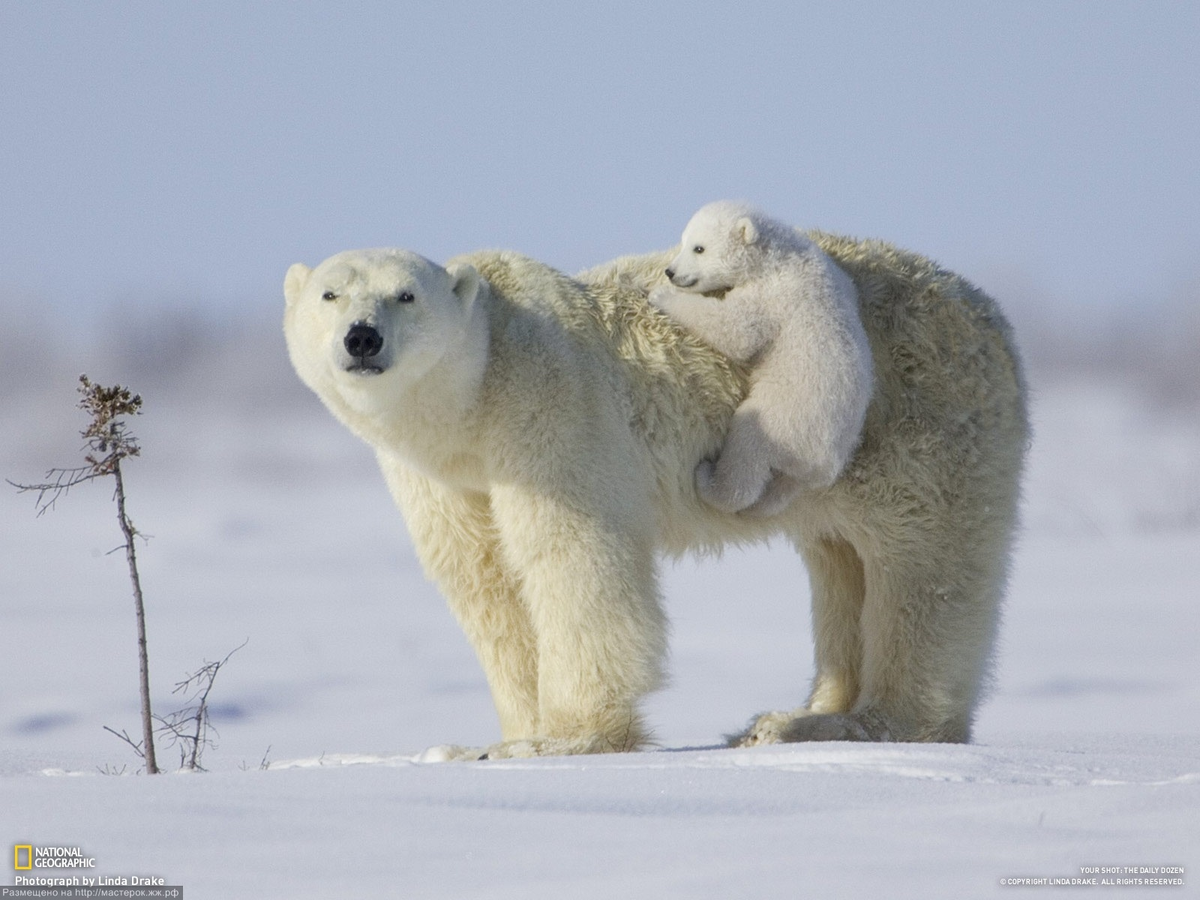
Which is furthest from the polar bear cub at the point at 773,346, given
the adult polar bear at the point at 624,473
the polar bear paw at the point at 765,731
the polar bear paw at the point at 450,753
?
the polar bear paw at the point at 450,753

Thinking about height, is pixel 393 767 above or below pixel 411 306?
below

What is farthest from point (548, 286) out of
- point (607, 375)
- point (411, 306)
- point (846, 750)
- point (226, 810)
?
point (226, 810)

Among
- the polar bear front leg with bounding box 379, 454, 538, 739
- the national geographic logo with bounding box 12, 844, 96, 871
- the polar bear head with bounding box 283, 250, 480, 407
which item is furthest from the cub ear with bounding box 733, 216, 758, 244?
the national geographic logo with bounding box 12, 844, 96, 871

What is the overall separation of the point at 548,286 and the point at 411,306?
0.92 metres

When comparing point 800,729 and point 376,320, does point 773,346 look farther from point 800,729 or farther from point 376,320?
point 376,320

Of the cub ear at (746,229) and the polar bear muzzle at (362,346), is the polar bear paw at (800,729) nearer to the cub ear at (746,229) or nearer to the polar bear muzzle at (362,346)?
the cub ear at (746,229)

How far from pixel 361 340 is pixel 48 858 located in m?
2.63

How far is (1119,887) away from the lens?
3521 mm

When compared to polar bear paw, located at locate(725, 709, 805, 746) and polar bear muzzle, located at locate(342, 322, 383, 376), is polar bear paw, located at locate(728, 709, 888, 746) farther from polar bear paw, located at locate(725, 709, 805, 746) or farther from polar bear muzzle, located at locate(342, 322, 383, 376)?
polar bear muzzle, located at locate(342, 322, 383, 376)

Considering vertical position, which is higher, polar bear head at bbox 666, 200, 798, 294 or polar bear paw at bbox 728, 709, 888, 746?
polar bear head at bbox 666, 200, 798, 294

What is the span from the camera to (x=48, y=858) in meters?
3.71

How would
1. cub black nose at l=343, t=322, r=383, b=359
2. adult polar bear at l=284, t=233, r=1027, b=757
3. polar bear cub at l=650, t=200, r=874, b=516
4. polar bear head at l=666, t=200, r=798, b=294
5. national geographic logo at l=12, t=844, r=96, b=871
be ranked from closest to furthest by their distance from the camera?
national geographic logo at l=12, t=844, r=96, b=871
cub black nose at l=343, t=322, r=383, b=359
adult polar bear at l=284, t=233, r=1027, b=757
polar bear cub at l=650, t=200, r=874, b=516
polar bear head at l=666, t=200, r=798, b=294

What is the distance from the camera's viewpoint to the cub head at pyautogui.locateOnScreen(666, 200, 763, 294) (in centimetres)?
686

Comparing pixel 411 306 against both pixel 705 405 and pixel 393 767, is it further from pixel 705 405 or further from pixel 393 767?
pixel 393 767
